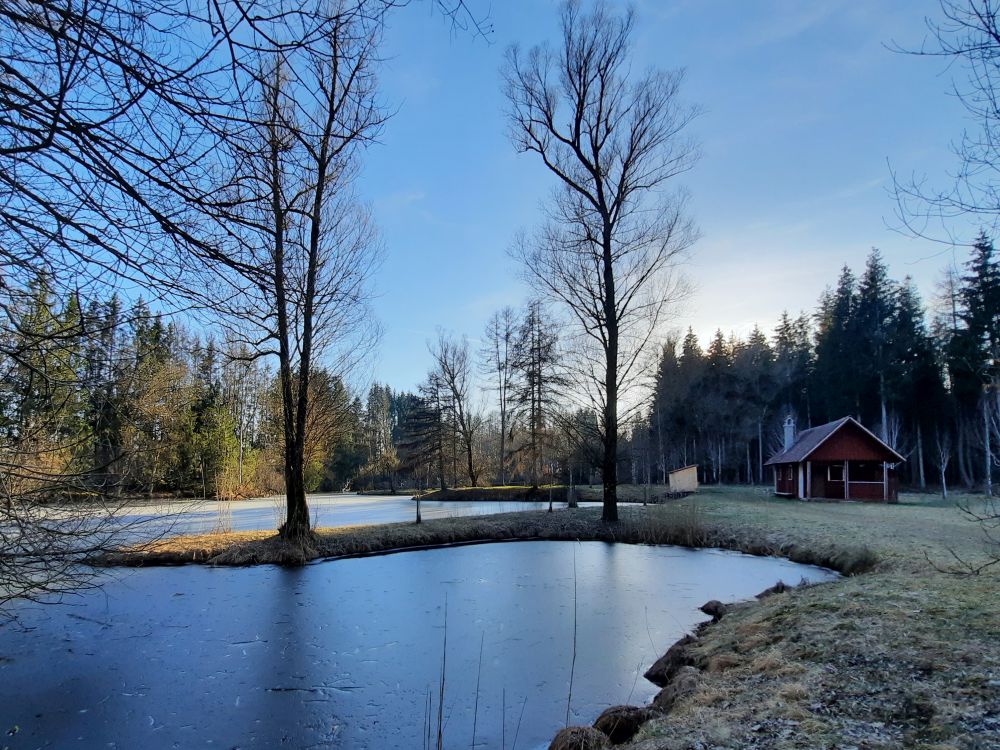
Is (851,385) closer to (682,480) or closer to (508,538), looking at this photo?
(682,480)

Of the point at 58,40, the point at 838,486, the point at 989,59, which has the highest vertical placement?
the point at 989,59

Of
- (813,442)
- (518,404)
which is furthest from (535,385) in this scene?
(813,442)

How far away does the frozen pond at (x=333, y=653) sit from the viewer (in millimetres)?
3625

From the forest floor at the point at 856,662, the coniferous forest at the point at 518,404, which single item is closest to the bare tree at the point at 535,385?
the coniferous forest at the point at 518,404

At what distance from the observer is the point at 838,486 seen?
2217 cm

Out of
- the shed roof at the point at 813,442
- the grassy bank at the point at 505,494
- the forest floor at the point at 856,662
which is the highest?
the shed roof at the point at 813,442

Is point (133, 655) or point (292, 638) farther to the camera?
point (292, 638)

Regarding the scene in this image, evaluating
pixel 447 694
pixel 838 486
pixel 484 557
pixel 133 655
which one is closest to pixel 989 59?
pixel 447 694

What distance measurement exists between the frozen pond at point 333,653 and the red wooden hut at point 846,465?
15.3 m

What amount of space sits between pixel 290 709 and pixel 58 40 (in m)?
4.04

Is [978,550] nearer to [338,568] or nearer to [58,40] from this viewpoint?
[338,568]

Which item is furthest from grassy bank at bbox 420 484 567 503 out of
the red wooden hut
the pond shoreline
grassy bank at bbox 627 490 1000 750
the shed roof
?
grassy bank at bbox 627 490 1000 750

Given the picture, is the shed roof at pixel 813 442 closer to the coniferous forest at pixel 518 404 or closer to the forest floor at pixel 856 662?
the coniferous forest at pixel 518 404

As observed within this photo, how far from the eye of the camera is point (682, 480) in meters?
25.4
